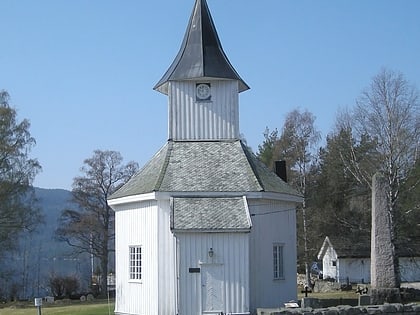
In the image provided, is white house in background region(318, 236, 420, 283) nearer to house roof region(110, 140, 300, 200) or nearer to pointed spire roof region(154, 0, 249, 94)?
house roof region(110, 140, 300, 200)

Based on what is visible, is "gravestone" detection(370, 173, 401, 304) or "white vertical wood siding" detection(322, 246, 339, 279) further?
"white vertical wood siding" detection(322, 246, 339, 279)

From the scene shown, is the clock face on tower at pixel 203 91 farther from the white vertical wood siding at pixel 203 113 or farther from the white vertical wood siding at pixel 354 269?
the white vertical wood siding at pixel 354 269

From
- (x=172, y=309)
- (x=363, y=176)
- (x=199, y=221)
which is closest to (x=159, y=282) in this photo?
(x=172, y=309)

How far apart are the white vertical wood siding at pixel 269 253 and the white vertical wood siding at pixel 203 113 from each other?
3.84m

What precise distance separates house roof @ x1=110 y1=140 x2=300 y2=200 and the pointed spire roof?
280cm

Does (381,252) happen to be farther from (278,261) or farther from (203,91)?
(203,91)

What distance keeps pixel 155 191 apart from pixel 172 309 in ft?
14.2

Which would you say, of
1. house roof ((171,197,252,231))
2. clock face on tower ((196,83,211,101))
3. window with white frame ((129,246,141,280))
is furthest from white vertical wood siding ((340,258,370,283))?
house roof ((171,197,252,231))

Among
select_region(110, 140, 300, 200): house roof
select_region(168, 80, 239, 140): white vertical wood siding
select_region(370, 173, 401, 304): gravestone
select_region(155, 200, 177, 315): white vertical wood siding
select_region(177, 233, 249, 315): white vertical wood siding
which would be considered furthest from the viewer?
select_region(168, 80, 239, 140): white vertical wood siding

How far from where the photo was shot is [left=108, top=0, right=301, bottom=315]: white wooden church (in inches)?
1051

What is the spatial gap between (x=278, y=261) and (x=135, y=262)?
5.57m

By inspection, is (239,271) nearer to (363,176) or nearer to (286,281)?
(286,281)

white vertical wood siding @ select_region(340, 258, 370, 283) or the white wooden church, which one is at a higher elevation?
the white wooden church

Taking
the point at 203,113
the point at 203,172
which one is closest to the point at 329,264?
the point at 203,113
